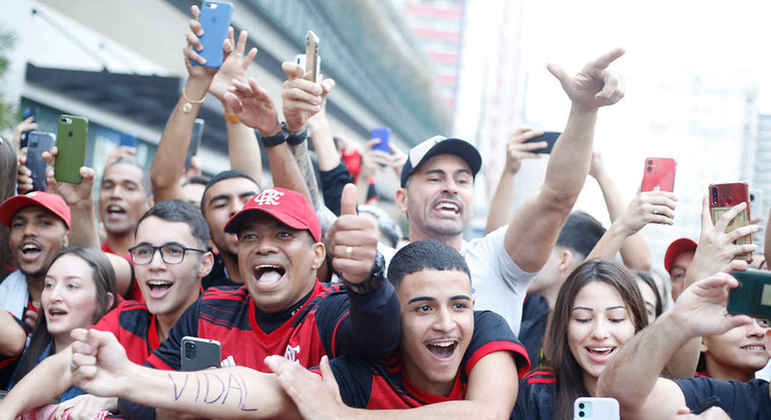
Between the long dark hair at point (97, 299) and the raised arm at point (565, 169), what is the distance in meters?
2.25

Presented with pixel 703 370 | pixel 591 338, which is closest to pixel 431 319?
pixel 591 338

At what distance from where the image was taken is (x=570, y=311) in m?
3.37

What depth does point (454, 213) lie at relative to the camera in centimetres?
420

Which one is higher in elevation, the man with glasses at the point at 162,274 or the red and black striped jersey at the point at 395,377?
the man with glasses at the point at 162,274

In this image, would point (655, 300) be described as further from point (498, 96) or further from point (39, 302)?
point (498, 96)

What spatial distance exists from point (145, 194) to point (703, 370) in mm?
3991

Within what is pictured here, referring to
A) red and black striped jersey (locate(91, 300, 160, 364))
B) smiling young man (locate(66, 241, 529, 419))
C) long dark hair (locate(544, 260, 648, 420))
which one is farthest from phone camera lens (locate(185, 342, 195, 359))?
long dark hair (locate(544, 260, 648, 420))

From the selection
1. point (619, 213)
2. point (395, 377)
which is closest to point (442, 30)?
point (619, 213)

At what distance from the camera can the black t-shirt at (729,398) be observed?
9.59 ft

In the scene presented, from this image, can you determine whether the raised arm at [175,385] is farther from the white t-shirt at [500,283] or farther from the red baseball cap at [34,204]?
the red baseball cap at [34,204]

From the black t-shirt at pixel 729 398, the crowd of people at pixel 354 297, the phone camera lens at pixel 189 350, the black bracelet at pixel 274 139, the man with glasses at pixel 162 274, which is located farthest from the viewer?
the black bracelet at pixel 274 139

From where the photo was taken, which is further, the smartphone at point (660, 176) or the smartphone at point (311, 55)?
the smartphone at point (660, 176)

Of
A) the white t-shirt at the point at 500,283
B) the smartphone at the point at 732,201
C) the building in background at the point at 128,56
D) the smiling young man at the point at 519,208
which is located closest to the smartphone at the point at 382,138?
the smiling young man at the point at 519,208

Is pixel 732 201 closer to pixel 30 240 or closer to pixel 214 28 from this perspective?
pixel 214 28
